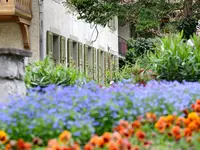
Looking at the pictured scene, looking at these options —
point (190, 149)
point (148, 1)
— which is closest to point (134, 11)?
point (148, 1)

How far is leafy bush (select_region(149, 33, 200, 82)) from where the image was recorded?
1141 cm

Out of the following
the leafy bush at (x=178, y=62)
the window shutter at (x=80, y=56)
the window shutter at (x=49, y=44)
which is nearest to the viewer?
the leafy bush at (x=178, y=62)

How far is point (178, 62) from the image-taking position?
11492mm

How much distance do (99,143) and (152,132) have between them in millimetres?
938

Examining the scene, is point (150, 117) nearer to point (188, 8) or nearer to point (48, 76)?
point (48, 76)

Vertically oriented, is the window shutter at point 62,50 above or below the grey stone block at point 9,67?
above

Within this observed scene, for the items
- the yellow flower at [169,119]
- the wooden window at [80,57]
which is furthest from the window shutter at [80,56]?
the yellow flower at [169,119]

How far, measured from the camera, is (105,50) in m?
37.8

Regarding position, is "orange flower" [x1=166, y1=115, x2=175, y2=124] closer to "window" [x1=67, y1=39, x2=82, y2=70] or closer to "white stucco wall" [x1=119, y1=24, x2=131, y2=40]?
"window" [x1=67, y1=39, x2=82, y2=70]

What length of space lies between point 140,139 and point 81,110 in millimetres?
1093

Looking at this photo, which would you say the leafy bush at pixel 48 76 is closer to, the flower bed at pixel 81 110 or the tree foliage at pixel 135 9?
the flower bed at pixel 81 110

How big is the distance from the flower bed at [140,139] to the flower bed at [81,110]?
156 mm

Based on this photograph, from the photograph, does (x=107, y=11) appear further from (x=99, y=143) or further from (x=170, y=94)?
(x=99, y=143)

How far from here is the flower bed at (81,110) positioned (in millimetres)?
5527
